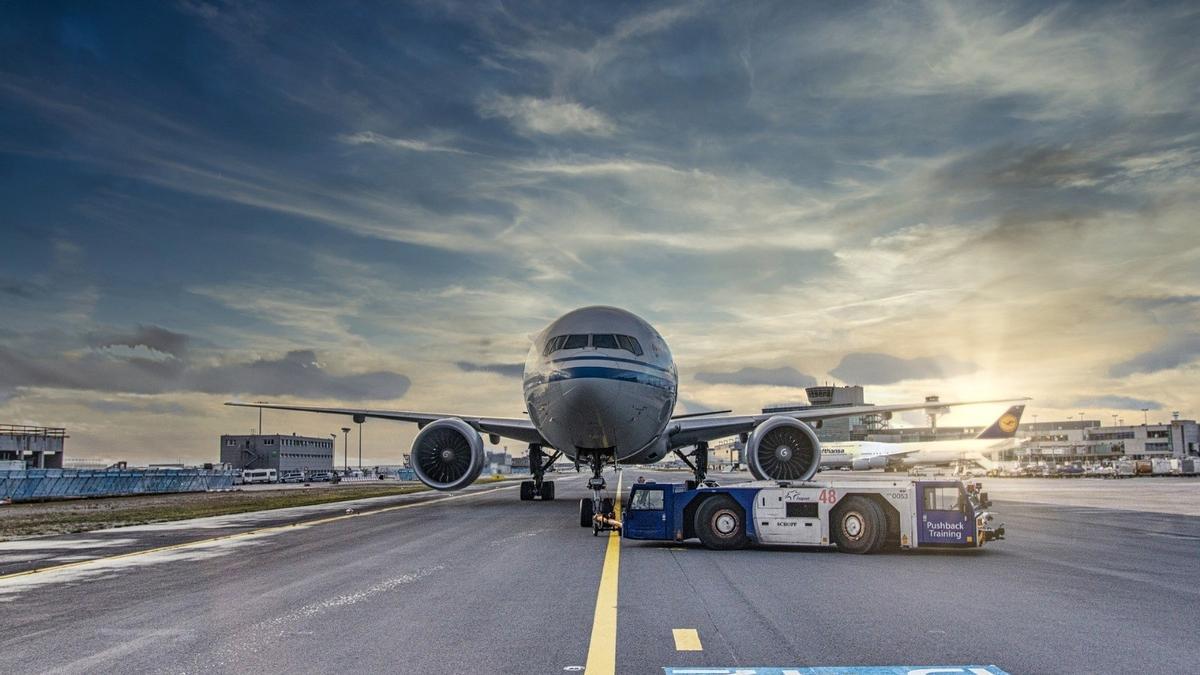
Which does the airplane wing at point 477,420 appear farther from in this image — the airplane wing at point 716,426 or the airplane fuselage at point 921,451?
the airplane fuselage at point 921,451

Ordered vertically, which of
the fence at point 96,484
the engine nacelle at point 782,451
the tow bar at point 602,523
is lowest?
the fence at point 96,484

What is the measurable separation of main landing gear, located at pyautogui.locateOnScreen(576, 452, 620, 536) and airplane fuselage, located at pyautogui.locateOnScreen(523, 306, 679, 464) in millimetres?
319

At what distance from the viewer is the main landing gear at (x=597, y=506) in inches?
747

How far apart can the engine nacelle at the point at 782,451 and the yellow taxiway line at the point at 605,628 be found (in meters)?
12.5

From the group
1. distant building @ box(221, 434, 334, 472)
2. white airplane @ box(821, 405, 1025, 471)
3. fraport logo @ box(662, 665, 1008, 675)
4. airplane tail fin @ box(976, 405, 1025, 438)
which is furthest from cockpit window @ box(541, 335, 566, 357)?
distant building @ box(221, 434, 334, 472)

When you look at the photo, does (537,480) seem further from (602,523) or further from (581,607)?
(581,607)

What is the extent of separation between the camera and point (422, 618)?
915 centimetres

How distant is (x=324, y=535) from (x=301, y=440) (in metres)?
140

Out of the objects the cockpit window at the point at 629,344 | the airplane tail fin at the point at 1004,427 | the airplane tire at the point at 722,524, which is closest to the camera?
the airplane tire at the point at 722,524

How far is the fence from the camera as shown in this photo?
45938 mm

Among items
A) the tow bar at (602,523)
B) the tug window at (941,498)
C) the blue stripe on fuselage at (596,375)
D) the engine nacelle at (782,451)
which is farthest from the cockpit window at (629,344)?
the tug window at (941,498)

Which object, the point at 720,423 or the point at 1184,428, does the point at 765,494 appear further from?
the point at 1184,428

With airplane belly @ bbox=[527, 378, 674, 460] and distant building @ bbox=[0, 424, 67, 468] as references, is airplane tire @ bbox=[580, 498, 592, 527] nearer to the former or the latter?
airplane belly @ bbox=[527, 378, 674, 460]

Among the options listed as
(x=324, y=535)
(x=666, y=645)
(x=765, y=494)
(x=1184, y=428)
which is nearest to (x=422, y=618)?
(x=666, y=645)
